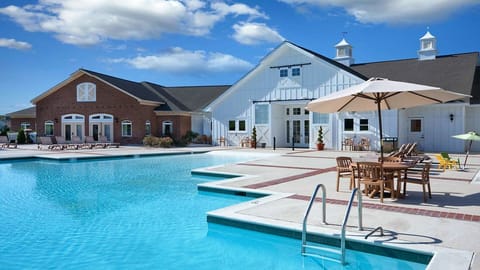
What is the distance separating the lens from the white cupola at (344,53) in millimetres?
Answer: 29578

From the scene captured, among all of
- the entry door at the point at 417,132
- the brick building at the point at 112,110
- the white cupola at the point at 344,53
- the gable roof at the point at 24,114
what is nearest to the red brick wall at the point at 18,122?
the gable roof at the point at 24,114

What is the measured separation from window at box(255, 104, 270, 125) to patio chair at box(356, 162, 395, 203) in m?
17.4

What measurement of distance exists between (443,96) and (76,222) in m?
8.20

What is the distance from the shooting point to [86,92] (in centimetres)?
3108

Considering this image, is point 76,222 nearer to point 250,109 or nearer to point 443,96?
point 443,96

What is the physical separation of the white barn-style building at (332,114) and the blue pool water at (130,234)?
1364 cm

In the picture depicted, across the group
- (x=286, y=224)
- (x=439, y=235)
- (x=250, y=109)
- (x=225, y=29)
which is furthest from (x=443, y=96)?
(x=250, y=109)

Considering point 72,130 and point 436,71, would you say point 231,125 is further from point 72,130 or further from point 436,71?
point 72,130

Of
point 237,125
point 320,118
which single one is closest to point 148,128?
point 237,125

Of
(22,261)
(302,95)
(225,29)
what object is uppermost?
(225,29)

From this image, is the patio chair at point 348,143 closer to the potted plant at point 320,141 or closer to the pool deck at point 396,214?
the potted plant at point 320,141

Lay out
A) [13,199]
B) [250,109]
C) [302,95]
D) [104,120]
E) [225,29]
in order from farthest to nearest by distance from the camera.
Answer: [104,120]
[250,109]
[302,95]
[225,29]
[13,199]

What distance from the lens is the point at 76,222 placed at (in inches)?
293

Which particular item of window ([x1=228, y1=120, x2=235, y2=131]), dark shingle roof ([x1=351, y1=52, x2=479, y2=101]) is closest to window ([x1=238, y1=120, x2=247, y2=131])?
window ([x1=228, y1=120, x2=235, y2=131])
